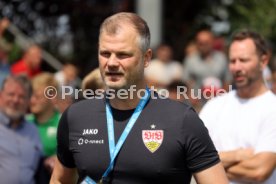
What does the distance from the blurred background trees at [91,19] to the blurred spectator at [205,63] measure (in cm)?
165

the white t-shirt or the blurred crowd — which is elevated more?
the white t-shirt

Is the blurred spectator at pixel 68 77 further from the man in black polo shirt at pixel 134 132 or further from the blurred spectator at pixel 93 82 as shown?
the man in black polo shirt at pixel 134 132

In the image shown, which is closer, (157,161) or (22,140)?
(157,161)

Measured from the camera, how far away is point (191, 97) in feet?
31.4

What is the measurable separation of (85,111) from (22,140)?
257 cm

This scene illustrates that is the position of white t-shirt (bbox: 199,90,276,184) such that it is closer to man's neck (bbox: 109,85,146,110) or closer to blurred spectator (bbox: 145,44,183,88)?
man's neck (bbox: 109,85,146,110)

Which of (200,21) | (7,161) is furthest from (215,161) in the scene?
(200,21)

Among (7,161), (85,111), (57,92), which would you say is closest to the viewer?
(85,111)

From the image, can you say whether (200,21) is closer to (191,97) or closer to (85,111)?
(191,97)

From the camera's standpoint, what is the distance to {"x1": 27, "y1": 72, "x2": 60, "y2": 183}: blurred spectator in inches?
328

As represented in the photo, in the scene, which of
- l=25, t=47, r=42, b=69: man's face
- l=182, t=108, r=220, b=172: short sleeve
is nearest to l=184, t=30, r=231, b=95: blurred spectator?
l=25, t=47, r=42, b=69: man's face

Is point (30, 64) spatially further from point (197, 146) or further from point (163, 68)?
point (197, 146)

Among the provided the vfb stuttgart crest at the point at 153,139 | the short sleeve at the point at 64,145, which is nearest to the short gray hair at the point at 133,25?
the vfb stuttgart crest at the point at 153,139

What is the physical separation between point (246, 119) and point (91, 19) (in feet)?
28.2
